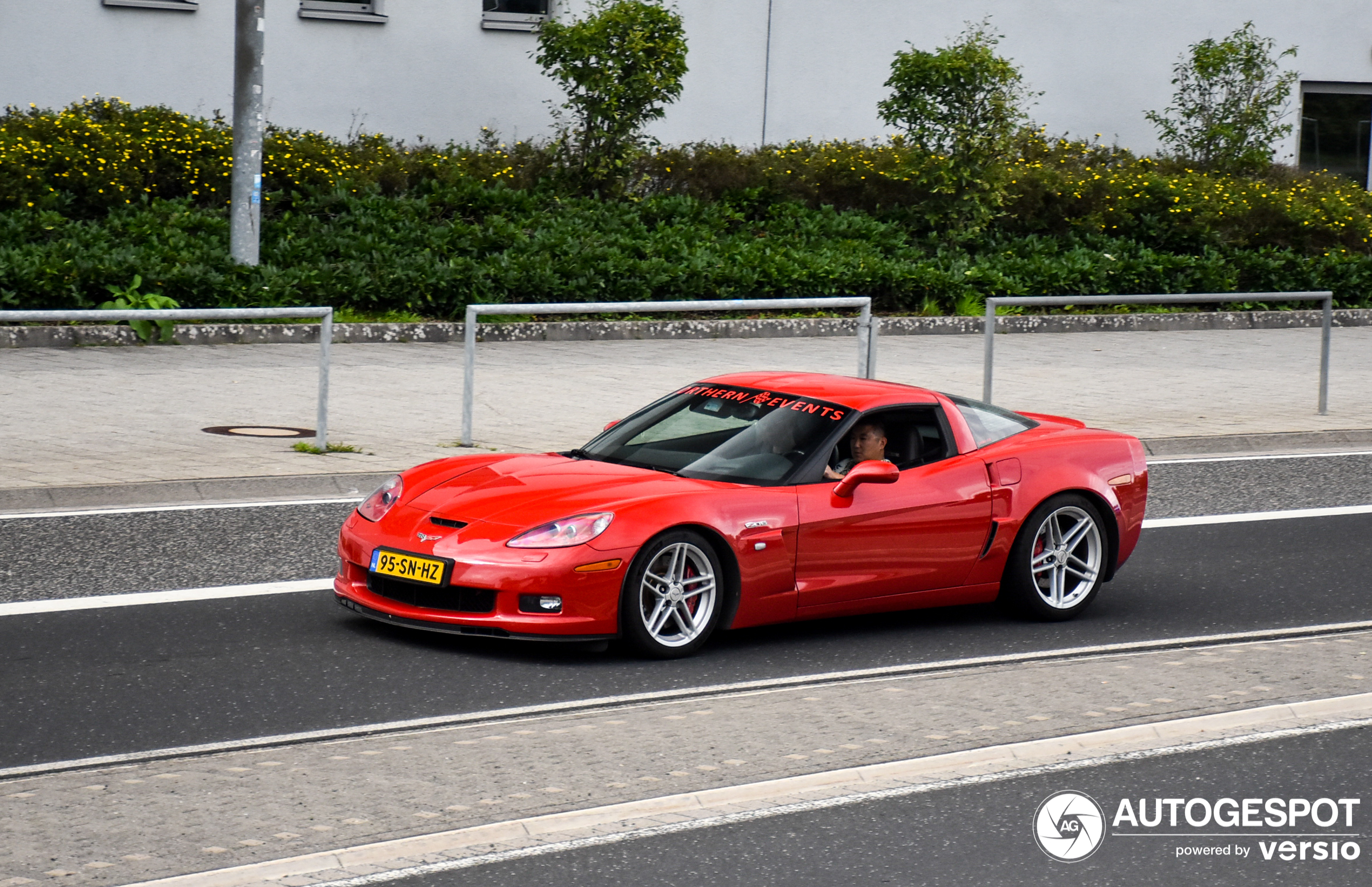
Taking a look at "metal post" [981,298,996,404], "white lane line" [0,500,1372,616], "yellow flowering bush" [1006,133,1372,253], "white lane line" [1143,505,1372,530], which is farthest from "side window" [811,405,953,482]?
"yellow flowering bush" [1006,133,1372,253]

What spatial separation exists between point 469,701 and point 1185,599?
13.1 feet

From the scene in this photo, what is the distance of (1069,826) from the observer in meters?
5.23

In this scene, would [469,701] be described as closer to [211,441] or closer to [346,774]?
[346,774]

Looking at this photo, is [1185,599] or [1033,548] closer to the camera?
[1033,548]

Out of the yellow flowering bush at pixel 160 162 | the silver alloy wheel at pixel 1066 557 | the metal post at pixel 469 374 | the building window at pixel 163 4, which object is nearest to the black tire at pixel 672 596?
the silver alloy wheel at pixel 1066 557

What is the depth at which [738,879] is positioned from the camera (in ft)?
15.4

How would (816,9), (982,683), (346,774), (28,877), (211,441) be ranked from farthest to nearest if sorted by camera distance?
(816,9), (211,441), (982,683), (346,774), (28,877)

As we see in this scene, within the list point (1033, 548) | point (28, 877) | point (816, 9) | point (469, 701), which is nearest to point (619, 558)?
point (469, 701)

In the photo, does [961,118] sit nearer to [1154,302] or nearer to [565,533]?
[1154,302]

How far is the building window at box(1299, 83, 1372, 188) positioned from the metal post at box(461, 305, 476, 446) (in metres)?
21.9

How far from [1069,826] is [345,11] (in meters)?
20.8

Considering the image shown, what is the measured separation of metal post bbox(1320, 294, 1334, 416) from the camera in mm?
15617

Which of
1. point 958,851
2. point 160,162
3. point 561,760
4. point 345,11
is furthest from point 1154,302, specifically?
point 345,11

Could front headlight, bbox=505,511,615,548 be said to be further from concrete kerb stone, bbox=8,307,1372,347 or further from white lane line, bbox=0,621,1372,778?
concrete kerb stone, bbox=8,307,1372,347
